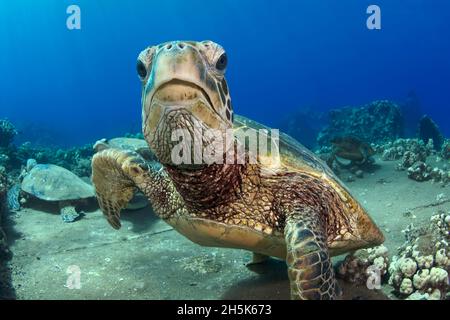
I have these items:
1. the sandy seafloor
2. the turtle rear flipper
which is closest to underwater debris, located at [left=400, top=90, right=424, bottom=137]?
the sandy seafloor

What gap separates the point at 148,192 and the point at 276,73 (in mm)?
138143

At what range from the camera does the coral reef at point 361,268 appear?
3.24 metres

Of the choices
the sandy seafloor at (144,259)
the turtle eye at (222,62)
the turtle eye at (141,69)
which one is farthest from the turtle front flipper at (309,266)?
the turtle eye at (141,69)

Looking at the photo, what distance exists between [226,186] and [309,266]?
90cm

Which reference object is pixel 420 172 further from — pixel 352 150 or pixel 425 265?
pixel 425 265

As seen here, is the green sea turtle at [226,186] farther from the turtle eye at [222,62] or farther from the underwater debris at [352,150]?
the underwater debris at [352,150]

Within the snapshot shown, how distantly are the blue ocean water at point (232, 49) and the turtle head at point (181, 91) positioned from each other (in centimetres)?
10261

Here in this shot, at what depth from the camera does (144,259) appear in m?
4.25

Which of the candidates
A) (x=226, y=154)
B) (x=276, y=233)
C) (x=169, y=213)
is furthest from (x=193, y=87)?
(x=169, y=213)

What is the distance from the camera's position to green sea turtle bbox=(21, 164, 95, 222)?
A: 19.7 feet

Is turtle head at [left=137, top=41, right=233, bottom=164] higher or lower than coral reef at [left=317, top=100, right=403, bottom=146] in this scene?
lower

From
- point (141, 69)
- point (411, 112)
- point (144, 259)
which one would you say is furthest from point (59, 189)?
point (411, 112)

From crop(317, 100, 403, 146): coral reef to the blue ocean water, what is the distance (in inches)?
3428

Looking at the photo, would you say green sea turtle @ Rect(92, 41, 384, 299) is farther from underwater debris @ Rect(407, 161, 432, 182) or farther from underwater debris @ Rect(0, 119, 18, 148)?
underwater debris @ Rect(0, 119, 18, 148)
